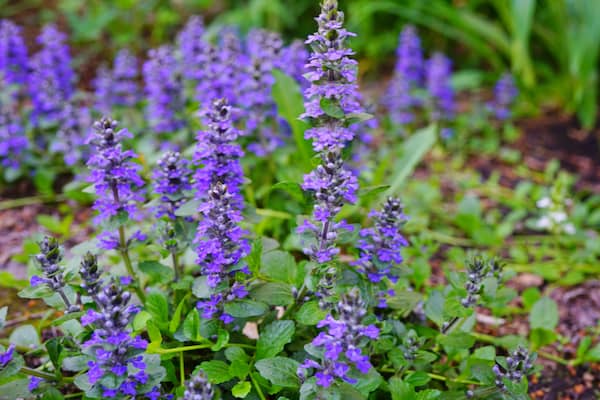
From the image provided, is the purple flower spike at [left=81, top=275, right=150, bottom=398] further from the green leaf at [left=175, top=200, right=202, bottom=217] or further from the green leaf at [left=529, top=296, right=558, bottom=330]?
the green leaf at [left=529, top=296, right=558, bottom=330]

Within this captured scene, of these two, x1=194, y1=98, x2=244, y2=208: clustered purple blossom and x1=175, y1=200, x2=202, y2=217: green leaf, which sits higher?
x1=194, y1=98, x2=244, y2=208: clustered purple blossom

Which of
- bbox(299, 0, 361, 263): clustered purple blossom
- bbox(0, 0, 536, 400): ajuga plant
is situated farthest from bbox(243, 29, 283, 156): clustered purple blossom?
bbox(299, 0, 361, 263): clustered purple blossom

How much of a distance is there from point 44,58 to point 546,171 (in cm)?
384

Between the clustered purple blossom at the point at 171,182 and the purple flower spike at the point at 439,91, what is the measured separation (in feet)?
10.5

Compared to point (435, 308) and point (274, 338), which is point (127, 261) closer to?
point (274, 338)

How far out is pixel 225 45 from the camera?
11.6 feet

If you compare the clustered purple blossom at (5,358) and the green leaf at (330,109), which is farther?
the green leaf at (330,109)

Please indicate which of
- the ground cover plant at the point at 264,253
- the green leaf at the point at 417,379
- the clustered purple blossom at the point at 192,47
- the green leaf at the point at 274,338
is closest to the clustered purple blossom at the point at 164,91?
the ground cover plant at the point at 264,253

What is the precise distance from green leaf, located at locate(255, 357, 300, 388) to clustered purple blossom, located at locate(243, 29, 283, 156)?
1.63 metres

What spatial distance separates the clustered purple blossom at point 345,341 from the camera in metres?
1.72

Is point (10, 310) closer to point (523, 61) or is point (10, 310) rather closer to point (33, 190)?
point (33, 190)

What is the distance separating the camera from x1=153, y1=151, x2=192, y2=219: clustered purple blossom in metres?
2.30

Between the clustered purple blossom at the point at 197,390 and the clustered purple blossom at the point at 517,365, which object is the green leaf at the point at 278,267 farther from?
the clustered purple blossom at the point at 517,365

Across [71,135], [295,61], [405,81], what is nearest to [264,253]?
[295,61]
